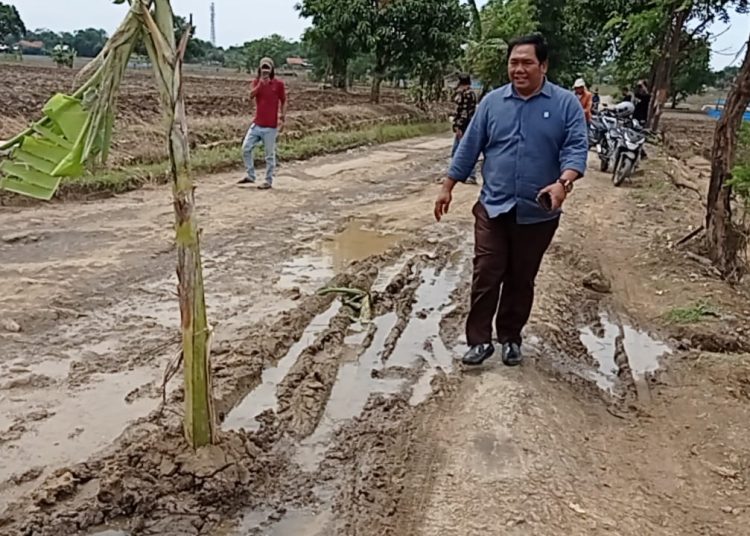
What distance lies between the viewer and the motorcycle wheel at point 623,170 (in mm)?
13680

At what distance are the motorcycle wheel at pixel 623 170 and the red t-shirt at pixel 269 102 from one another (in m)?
5.85

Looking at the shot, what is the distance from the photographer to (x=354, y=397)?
15.4ft

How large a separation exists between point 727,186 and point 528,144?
3.61 meters

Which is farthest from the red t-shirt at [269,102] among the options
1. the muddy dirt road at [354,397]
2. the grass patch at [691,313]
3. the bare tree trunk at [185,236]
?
the bare tree trunk at [185,236]

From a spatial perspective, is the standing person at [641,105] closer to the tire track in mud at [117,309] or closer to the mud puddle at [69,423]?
the tire track in mud at [117,309]

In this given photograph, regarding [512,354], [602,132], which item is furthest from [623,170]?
[512,354]

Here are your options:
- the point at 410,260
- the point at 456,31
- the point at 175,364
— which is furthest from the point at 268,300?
the point at 456,31

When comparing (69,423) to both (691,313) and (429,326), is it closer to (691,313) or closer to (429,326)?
(429,326)

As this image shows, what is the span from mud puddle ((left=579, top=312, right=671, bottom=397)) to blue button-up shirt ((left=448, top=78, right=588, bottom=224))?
4.11 ft

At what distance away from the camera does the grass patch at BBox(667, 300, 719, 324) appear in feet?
20.9

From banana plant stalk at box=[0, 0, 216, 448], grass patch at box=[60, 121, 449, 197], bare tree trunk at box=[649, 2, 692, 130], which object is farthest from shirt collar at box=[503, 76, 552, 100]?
bare tree trunk at box=[649, 2, 692, 130]

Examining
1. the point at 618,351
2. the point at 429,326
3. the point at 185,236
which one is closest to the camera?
the point at 185,236

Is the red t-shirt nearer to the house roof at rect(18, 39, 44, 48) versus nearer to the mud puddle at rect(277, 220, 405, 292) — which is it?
the mud puddle at rect(277, 220, 405, 292)

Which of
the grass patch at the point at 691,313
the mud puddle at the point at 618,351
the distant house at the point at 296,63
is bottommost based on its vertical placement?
the mud puddle at the point at 618,351
